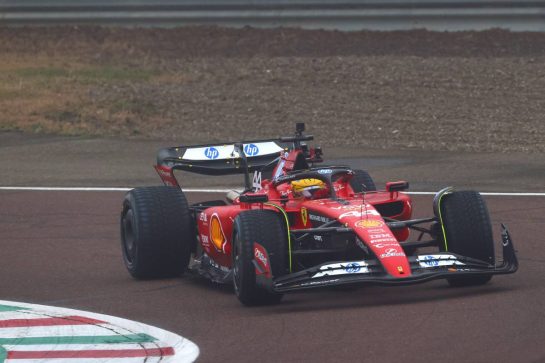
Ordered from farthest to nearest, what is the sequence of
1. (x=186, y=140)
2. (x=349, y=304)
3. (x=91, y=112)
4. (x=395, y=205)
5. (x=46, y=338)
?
(x=91, y=112), (x=186, y=140), (x=395, y=205), (x=349, y=304), (x=46, y=338)

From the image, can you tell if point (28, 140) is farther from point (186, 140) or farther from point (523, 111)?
point (523, 111)

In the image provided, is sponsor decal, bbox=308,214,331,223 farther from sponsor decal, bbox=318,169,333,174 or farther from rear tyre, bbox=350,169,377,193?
rear tyre, bbox=350,169,377,193

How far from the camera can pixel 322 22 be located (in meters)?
25.0

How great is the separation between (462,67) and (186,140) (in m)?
5.39

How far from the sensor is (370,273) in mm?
9219

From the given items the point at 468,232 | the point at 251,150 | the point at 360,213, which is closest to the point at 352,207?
the point at 360,213

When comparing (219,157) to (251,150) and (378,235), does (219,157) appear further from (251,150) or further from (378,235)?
(378,235)

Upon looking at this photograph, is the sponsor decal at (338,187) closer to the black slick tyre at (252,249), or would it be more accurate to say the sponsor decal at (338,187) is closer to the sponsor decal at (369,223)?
the sponsor decal at (369,223)

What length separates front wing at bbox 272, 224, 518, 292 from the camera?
9133 mm

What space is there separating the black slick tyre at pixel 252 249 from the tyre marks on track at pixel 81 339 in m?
0.79

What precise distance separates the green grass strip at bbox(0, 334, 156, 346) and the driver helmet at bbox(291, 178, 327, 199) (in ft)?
7.29

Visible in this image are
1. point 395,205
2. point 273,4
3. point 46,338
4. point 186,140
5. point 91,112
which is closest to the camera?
point 46,338

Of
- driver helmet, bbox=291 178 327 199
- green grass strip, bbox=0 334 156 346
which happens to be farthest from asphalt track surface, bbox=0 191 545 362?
driver helmet, bbox=291 178 327 199

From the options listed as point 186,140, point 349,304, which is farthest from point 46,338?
point 186,140
